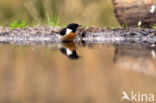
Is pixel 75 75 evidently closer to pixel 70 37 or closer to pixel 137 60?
pixel 137 60

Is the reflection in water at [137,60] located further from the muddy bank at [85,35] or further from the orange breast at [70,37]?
the muddy bank at [85,35]

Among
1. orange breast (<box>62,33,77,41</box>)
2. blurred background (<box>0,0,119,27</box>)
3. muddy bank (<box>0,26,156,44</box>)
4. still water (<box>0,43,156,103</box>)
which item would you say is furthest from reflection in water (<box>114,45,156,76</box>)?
blurred background (<box>0,0,119,27</box>)

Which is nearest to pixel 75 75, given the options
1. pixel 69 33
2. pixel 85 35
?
pixel 69 33

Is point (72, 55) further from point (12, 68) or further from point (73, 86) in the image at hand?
point (73, 86)

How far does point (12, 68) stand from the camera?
5406 millimetres

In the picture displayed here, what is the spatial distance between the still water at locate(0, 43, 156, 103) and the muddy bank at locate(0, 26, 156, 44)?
Result: 2.10m

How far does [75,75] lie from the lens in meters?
4.64

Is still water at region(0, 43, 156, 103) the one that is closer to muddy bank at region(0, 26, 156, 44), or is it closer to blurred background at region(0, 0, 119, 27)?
muddy bank at region(0, 26, 156, 44)

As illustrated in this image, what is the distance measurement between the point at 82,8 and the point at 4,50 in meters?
5.32

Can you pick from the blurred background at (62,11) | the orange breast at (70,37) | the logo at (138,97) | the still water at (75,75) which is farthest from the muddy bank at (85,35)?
the logo at (138,97)

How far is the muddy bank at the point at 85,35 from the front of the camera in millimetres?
9077

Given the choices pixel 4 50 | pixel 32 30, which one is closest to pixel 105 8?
pixel 32 30

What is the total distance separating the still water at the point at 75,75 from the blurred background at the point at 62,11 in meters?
5.01

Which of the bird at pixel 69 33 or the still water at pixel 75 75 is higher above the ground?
the bird at pixel 69 33
